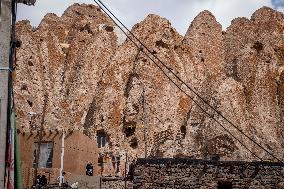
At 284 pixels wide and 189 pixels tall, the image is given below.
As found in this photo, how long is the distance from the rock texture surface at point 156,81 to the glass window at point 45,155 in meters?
12.6

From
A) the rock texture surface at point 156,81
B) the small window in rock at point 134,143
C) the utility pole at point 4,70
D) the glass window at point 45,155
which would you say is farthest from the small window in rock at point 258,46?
the utility pole at point 4,70

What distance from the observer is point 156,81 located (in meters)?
52.7

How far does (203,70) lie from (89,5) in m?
20.1

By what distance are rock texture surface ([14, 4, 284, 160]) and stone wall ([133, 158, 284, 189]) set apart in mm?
23467

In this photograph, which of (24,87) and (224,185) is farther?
(24,87)

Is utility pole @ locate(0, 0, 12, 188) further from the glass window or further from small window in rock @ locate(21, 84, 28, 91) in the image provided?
small window in rock @ locate(21, 84, 28, 91)

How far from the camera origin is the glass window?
29875mm

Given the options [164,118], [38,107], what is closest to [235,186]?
[164,118]

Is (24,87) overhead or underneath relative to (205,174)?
overhead

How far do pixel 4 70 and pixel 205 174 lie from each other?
9.89 m

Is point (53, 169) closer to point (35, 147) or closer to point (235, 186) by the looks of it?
point (35, 147)

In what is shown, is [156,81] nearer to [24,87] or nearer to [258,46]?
[258,46]

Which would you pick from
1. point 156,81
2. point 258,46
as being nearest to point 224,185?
point 156,81

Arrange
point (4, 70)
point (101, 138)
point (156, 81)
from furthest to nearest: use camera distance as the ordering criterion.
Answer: point (156, 81)
point (101, 138)
point (4, 70)
